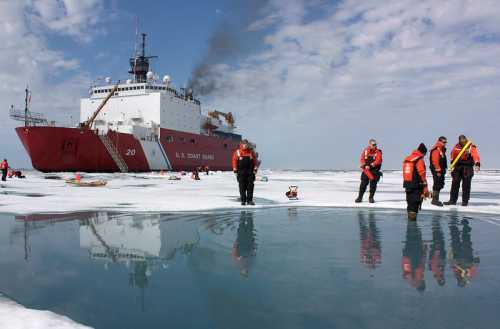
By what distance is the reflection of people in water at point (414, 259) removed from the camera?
8.47 feet

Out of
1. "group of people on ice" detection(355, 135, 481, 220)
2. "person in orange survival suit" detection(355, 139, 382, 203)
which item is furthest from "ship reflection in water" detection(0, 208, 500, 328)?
"person in orange survival suit" detection(355, 139, 382, 203)

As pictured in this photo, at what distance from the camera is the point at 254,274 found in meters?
2.73

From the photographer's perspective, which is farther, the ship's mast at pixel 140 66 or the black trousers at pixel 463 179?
the ship's mast at pixel 140 66

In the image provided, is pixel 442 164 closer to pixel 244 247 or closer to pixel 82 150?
pixel 244 247

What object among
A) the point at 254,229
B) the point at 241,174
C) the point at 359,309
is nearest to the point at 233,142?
the point at 241,174

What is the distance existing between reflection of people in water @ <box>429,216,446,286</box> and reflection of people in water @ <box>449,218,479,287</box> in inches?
2.9

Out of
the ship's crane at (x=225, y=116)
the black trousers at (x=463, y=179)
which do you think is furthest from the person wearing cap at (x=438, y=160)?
the ship's crane at (x=225, y=116)

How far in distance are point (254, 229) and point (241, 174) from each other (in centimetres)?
296

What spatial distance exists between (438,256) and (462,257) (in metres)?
0.20

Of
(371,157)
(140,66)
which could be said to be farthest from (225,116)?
(371,157)

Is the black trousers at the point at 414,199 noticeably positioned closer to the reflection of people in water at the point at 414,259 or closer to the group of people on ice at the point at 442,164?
the reflection of people in water at the point at 414,259

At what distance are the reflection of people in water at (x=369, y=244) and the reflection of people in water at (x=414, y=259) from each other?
0.74ft

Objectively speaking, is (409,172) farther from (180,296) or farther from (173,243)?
(180,296)

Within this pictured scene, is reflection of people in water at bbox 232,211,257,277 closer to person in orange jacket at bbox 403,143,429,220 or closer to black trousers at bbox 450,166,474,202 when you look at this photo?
person in orange jacket at bbox 403,143,429,220
